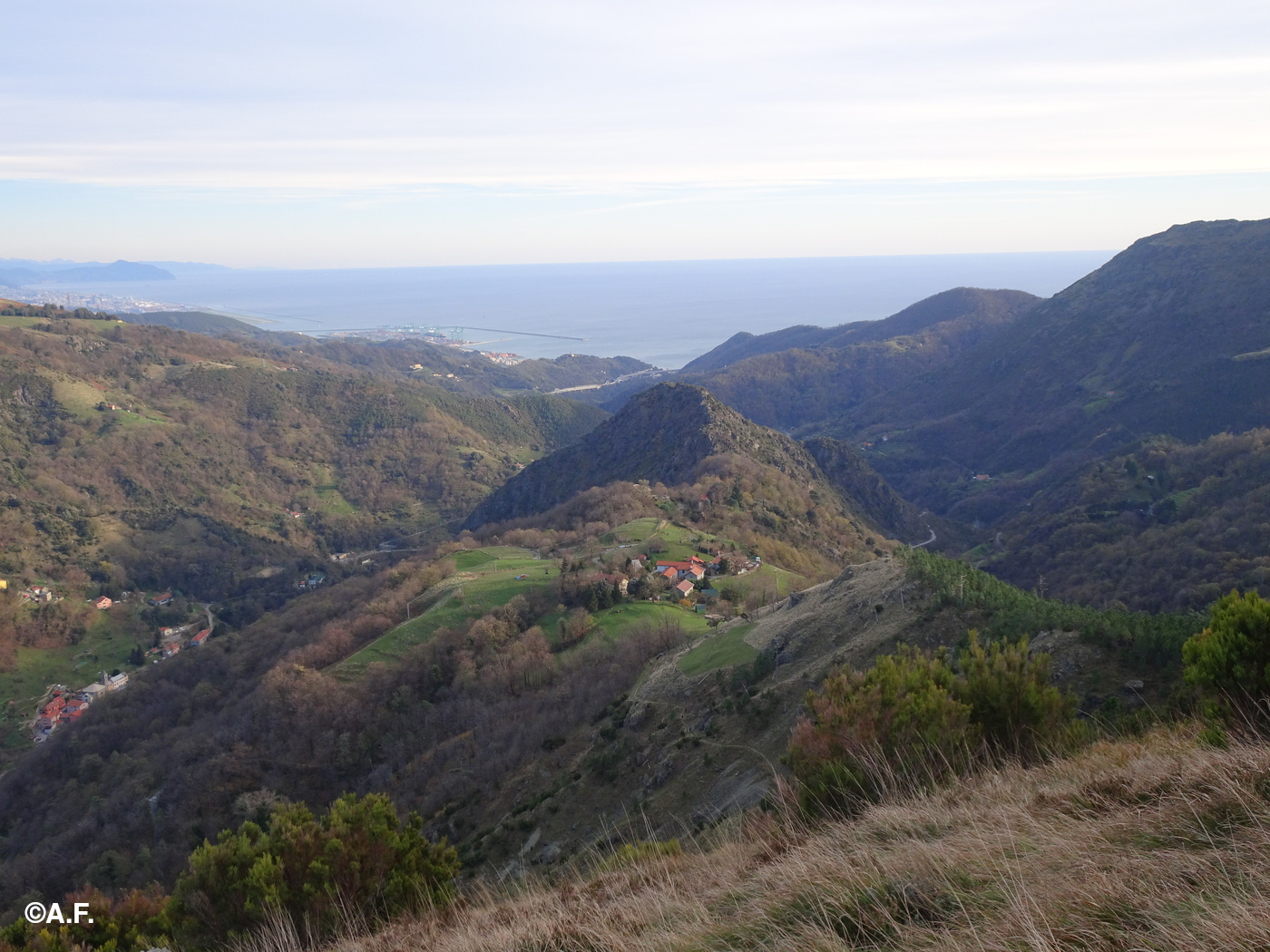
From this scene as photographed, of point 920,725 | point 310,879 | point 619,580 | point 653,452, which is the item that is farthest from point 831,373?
point 310,879

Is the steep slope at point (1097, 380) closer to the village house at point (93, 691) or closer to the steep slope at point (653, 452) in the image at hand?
the steep slope at point (653, 452)

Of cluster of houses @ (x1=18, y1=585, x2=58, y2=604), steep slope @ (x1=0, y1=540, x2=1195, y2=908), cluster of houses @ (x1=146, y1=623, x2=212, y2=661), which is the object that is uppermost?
steep slope @ (x1=0, y1=540, x2=1195, y2=908)

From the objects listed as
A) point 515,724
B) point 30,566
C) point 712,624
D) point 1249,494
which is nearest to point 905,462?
point 1249,494

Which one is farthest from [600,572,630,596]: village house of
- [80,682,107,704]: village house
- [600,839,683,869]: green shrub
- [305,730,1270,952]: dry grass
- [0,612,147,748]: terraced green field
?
[0,612,147,748]: terraced green field

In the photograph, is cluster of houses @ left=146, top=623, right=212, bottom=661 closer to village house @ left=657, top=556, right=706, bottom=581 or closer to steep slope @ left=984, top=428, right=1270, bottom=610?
village house @ left=657, top=556, right=706, bottom=581

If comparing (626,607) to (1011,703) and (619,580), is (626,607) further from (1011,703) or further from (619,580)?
(1011,703)
